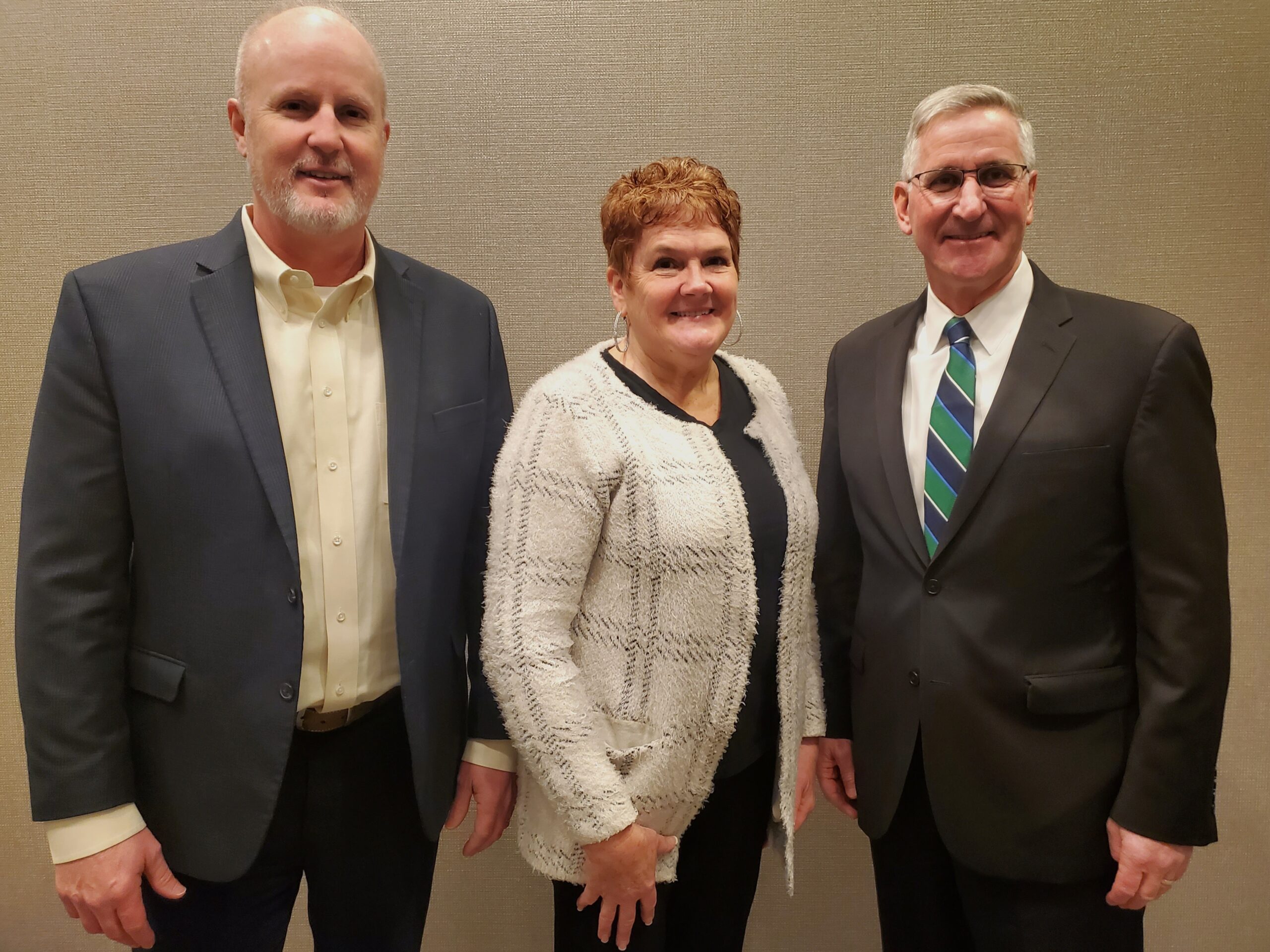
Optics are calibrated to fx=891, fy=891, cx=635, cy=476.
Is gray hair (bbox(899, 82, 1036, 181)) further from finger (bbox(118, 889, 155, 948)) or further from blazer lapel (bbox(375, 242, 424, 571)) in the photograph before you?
Result: finger (bbox(118, 889, 155, 948))

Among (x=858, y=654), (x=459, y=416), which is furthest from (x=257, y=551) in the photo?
(x=858, y=654)

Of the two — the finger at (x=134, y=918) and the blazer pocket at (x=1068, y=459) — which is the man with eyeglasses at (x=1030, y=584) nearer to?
the blazer pocket at (x=1068, y=459)

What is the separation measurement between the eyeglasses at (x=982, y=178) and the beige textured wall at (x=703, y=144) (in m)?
0.65

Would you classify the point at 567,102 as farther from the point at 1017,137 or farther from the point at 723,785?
the point at 723,785

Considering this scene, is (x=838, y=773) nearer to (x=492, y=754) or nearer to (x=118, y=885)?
(x=492, y=754)

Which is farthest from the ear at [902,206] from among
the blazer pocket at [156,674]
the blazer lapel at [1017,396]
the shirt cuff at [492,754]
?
the blazer pocket at [156,674]

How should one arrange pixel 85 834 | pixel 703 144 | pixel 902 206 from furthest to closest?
pixel 703 144 < pixel 902 206 < pixel 85 834

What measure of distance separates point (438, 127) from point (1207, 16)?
1831mm

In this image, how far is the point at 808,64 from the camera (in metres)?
2.11

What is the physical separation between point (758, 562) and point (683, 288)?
1.53 ft

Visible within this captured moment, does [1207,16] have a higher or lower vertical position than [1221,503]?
higher

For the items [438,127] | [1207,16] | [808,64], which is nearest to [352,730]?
[438,127]

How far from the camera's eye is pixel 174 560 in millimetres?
1361

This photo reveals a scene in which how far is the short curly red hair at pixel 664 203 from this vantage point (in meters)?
1.44
